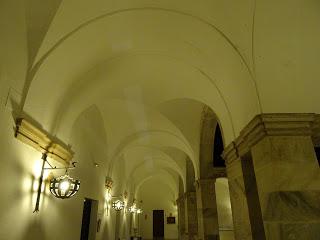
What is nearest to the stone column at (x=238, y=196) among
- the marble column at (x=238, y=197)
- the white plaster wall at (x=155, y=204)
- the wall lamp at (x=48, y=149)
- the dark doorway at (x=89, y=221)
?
the marble column at (x=238, y=197)

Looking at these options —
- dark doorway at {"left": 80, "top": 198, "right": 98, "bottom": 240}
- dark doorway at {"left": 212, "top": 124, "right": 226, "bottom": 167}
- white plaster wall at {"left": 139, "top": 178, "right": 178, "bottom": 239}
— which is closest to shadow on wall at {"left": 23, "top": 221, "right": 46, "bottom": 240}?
dark doorway at {"left": 80, "top": 198, "right": 98, "bottom": 240}

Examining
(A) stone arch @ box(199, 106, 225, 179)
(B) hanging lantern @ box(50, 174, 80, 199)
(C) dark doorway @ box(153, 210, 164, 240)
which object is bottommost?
(C) dark doorway @ box(153, 210, 164, 240)

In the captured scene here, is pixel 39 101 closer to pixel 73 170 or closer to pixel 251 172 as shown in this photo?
pixel 73 170

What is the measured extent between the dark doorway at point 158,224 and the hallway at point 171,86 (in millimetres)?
17227

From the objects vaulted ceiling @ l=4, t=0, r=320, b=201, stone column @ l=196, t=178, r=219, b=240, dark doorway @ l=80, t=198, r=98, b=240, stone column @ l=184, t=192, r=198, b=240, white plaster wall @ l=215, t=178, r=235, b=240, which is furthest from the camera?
white plaster wall @ l=215, t=178, r=235, b=240

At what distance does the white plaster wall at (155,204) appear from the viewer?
2139 cm

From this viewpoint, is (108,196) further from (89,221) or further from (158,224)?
(158,224)

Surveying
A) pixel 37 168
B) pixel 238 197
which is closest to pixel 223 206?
pixel 238 197

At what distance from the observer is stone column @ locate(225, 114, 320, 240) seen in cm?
266

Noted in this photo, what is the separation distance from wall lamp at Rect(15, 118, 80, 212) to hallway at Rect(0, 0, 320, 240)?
0.06 feet

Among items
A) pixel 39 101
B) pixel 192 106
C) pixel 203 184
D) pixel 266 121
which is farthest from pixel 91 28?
pixel 203 184

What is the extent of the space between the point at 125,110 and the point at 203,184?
3363 mm

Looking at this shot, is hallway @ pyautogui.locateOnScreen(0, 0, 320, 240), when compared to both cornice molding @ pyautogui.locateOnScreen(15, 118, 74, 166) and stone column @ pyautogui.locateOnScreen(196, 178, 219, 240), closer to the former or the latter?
cornice molding @ pyautogui.locateOnScreen(15, 118, 74, 166)

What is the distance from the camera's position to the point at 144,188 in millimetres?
22109
